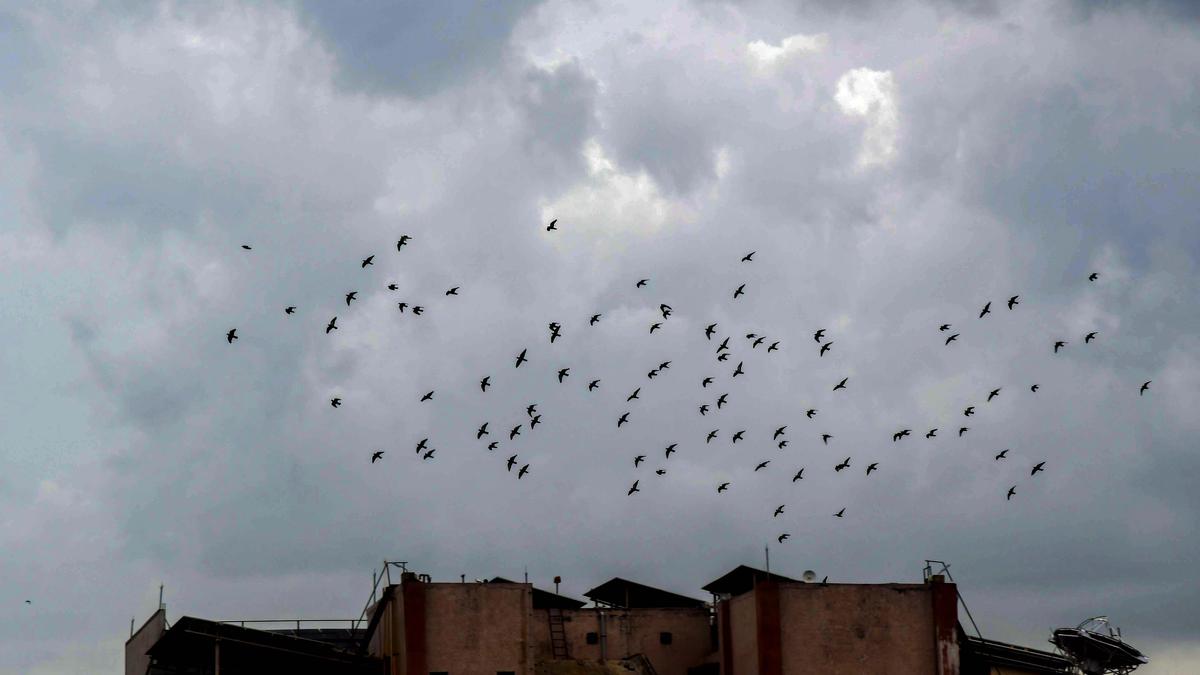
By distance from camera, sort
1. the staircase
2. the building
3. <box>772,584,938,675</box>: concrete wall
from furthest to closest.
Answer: the staircase → <box>772,584,938,675</box>: concrete wall → the building

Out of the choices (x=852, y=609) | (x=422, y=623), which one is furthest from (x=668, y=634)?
(x=422, y=623)

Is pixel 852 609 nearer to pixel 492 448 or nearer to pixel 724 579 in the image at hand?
pixel 724 579

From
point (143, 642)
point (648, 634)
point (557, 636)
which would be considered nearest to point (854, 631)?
point (648, 634)

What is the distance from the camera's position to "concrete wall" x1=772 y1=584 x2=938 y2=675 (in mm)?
71375

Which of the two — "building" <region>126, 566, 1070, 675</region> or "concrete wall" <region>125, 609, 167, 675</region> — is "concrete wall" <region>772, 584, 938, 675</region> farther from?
"concrete wall" <region>125, 609, 167, 675</region>

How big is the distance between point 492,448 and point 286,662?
49.3ft

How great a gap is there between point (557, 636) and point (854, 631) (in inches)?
601

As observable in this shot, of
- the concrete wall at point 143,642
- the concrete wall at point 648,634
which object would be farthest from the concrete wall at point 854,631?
the concrete wall at point 143,642

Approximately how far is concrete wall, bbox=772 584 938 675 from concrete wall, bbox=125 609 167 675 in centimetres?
2650

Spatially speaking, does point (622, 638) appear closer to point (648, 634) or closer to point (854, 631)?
point (648, 634)

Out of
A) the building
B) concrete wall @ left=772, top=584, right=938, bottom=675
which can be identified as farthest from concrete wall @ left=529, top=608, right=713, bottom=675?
concrete wall @ left=772, top=584, right=938, bottom=675

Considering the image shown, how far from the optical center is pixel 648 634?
81.7 metres

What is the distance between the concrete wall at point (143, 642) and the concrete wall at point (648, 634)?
687 inches

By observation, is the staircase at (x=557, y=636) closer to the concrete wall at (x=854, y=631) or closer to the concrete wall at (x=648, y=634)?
the concrete wall at (x=648, y=634)
